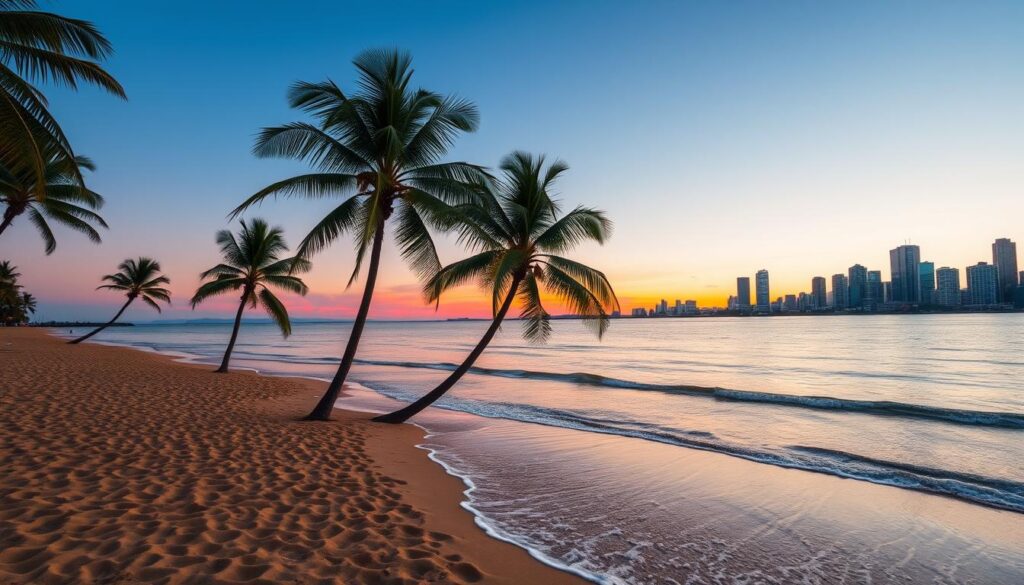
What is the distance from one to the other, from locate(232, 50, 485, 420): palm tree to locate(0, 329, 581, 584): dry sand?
291cm

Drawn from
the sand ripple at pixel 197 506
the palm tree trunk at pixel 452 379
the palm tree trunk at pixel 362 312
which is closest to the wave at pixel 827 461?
the palm tree trunk at pixel 452 379

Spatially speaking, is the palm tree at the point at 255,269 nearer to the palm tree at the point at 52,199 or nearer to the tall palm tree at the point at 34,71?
the palm tree at the point at 52,199

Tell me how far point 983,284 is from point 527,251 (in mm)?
134427

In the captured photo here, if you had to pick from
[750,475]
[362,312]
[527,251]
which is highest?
[527,251]

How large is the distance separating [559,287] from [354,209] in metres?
4.67

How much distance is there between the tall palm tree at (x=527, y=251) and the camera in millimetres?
10273

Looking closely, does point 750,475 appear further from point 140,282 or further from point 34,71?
point 140,282

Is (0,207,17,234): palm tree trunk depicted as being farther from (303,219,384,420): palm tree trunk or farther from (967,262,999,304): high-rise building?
(967,262,999,304): high-rise building

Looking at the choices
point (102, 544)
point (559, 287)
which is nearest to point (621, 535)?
point (102, 544)

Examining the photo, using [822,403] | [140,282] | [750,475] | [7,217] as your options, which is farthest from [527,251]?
[140,282]

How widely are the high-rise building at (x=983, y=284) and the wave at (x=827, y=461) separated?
12928 cm

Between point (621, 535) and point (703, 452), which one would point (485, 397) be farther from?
point (621, 535)

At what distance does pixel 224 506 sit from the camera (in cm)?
457

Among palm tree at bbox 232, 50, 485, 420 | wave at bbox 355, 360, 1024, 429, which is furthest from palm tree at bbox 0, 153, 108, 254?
wave at bbox 355, 360, 1024, 429
